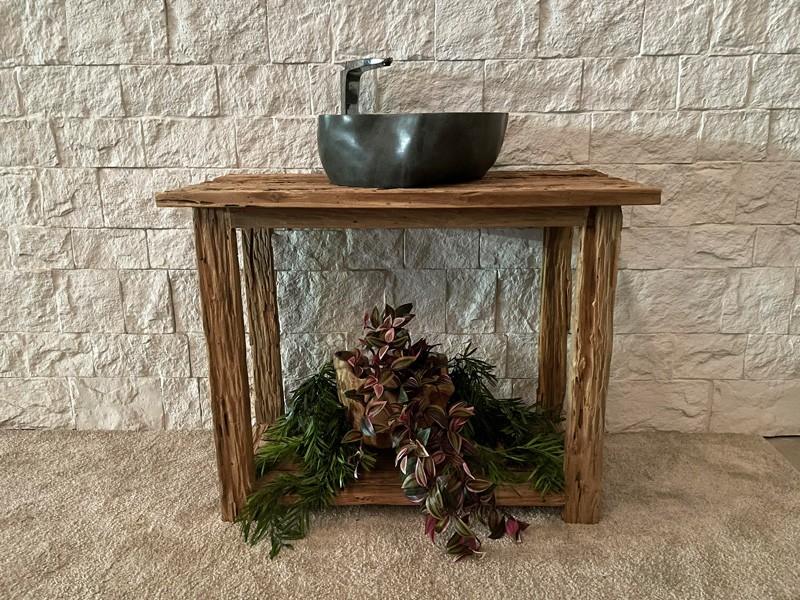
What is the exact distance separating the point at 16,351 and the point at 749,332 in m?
1.77

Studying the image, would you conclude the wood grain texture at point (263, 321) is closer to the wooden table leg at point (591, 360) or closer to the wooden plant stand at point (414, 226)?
the wooden plant stand at point (414, 226)

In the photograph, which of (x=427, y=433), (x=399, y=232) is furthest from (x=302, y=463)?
(x=399, y=232)

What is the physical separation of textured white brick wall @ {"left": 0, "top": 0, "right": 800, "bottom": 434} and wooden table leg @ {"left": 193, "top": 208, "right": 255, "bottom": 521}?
354 millimetres

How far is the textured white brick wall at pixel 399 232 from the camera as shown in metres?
1.30

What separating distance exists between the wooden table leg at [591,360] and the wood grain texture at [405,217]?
0.15 feet

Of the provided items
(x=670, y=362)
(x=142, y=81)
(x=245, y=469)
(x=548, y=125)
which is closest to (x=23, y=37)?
(x=142, y=81)

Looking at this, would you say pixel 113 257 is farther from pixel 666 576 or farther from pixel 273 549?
pixel 666 576

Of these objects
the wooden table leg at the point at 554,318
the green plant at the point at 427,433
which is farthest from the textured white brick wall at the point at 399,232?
the green plant at the point at 427,433

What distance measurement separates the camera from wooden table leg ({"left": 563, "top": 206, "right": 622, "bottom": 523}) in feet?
3.38

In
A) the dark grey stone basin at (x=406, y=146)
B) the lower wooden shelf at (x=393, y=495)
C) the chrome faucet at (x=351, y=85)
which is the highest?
the chrome faucet at (x=351, y=85)

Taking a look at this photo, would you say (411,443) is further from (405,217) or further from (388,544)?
(405,217)

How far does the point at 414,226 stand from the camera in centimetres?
104

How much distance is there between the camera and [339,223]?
1054mm

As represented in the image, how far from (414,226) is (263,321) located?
52 cm
